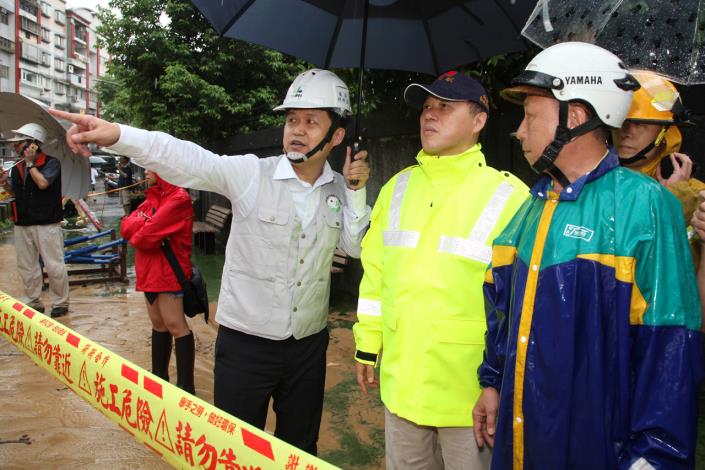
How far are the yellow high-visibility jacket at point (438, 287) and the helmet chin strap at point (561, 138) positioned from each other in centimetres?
43

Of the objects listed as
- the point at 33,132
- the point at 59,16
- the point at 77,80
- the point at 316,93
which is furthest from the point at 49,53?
the point at 316,93

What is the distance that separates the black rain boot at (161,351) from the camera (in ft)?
14.3

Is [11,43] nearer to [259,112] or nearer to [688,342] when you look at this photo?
[259,112]

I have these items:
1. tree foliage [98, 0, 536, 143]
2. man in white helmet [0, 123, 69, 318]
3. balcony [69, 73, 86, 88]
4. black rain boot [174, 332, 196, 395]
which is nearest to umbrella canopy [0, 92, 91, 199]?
man in white helmet [0, 123, 69, 318]

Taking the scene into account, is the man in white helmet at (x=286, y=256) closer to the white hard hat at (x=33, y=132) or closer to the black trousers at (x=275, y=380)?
the black trousers at (x=275, y=380)

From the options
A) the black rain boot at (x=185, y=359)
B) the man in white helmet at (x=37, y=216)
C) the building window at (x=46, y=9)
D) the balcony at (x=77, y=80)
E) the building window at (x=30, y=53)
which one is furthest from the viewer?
the balcony at (x=77, y=80)

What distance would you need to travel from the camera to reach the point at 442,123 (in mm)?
2336

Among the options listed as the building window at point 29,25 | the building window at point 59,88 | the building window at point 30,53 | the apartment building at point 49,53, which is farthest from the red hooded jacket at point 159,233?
the building window at point 59,88

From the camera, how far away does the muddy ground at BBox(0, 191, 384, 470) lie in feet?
11.8

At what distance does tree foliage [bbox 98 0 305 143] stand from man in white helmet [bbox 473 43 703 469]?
1288 cm

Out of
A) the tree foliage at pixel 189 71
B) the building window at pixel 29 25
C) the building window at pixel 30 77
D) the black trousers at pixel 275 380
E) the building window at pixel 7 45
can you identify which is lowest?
the black trousers at pixel 275 380

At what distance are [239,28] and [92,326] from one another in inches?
187

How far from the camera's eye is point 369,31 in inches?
121

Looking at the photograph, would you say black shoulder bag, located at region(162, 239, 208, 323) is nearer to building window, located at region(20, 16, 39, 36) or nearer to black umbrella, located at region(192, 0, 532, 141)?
black umbrella, located at region(192, 0, 532, 141)
